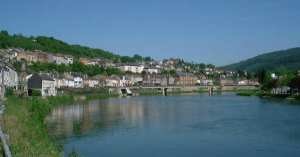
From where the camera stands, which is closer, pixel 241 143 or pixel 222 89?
pixel 241 143

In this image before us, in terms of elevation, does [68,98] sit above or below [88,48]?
below

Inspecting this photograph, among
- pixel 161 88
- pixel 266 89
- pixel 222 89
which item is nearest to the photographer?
pixel 266 89

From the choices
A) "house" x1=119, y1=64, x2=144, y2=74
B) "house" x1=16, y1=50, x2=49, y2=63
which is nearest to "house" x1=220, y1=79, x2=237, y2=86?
"house" x1=119, y1=64, x2=144, y2=74

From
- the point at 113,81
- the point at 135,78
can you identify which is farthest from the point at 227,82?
the point at 113,81

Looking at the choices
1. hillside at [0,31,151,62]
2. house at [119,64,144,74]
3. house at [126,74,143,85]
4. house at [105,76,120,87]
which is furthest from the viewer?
house at [119,64,144,74]

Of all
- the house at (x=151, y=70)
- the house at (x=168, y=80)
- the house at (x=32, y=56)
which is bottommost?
the house at (x=168, y=80)

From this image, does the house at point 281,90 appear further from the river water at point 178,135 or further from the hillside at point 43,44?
the hillside at point 43,44

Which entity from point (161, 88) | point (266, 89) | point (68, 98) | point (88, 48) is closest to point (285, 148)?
point (68, 98)

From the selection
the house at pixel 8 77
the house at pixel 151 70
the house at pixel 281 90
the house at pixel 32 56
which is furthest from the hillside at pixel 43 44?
the house at pixel 281 90

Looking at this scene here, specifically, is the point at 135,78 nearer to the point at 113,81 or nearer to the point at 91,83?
the point at 113,81

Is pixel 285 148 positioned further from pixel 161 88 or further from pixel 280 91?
pixel 161 88

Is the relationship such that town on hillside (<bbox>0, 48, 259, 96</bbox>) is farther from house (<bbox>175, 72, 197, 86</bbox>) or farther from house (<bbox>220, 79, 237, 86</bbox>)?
house (<bbox>220, 79, 237, 86</bbox>)

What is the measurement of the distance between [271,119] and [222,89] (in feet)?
281

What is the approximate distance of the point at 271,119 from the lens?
131 feet
